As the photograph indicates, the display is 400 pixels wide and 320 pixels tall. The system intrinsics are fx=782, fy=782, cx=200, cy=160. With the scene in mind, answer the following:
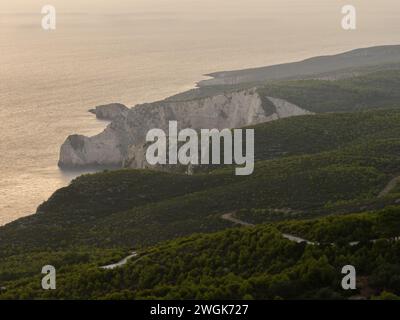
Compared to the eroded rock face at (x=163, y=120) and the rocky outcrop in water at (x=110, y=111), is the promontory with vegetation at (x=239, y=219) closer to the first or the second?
the eroded rock face at (x=163, y=120)

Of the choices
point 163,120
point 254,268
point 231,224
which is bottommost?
point 231,224

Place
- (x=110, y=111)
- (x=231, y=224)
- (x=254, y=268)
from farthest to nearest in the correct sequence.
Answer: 1. (x=110, y=111)
2. (x=231, y=224)
3. (x=254, y=268)

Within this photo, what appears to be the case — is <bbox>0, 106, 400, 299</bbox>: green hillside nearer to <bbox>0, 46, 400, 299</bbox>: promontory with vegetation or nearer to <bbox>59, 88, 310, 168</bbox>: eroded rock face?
<bbox>0, 46, 400, 299</bbox>: promontory with vegetation

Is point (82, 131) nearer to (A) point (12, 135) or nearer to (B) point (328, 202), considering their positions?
(A) point (12, 135)

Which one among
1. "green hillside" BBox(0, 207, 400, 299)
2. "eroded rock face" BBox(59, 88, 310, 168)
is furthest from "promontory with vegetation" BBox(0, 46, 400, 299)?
"eroded rock face" BBox(59, 88, 310, 168)

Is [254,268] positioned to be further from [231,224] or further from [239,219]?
[239,219]

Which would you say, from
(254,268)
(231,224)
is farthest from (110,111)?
(254,268)

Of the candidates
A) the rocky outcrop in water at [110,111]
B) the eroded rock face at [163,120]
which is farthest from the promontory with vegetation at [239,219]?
the rocky outcrop in water at [110,111]
